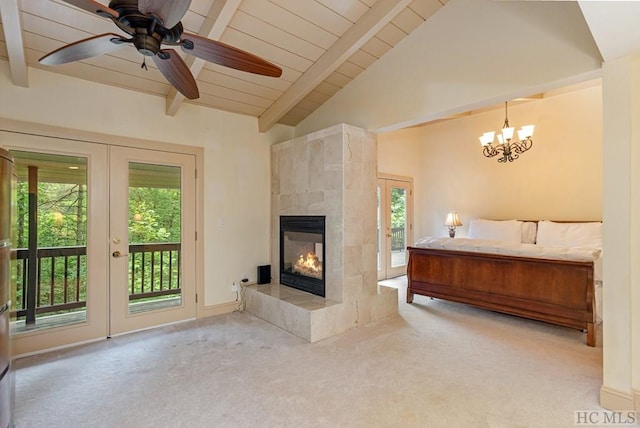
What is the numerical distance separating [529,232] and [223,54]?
18.2 feet

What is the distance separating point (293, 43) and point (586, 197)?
5.10 meters

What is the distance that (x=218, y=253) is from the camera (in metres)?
4.09

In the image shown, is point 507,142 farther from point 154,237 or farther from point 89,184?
point 89,184

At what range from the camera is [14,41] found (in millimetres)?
2441

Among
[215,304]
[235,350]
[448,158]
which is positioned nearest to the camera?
[235,350]

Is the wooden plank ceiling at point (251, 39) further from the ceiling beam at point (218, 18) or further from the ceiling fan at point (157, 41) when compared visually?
the ceiling fan at point (157, 41)

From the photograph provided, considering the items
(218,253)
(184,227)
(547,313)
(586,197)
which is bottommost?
(547,313)

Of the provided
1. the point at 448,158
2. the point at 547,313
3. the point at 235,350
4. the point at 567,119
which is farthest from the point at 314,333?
the point at 567,119

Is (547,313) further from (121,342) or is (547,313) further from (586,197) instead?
(121,342)

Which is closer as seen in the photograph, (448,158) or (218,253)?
(218,253)

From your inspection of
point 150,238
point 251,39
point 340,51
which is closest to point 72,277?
point 150,238

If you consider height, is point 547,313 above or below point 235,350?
above

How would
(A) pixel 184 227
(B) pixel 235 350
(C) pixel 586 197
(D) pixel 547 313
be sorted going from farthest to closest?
(C) pixel 586 197 → (A) pixel 184 227 → (D) pixel 547 313 → (B) pixel 235 350

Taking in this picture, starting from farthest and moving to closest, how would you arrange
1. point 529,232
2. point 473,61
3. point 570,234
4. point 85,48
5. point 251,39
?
point 529,232 < point 570,234 < point 251,39 < point 473,61 < point 85,48
